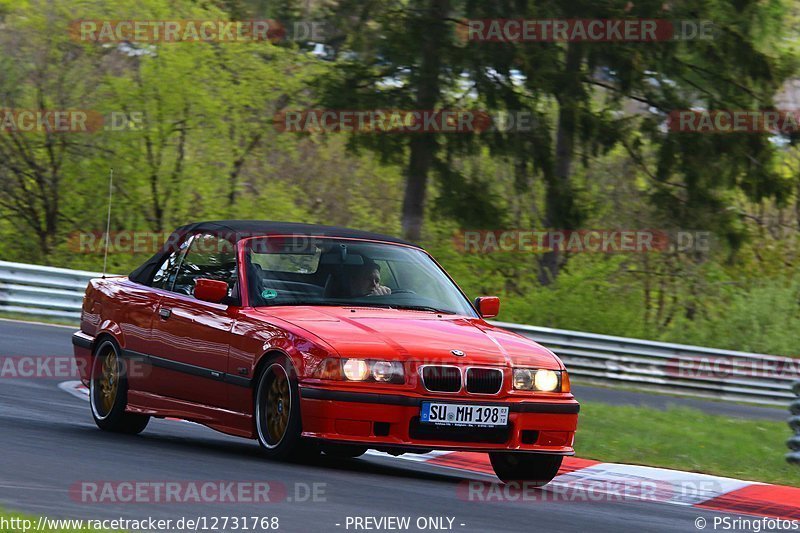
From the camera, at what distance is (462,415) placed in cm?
809

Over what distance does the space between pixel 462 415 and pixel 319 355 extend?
2.86 ft

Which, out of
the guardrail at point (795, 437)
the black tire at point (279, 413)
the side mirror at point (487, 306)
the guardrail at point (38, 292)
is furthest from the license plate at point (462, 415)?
the guardrail at point (38, 292)

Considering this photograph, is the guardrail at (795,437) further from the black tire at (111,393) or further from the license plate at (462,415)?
the black tire at (111,393)

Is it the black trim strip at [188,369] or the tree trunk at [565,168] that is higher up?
the tree trunk at [565,168]

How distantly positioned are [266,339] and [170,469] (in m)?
0.98

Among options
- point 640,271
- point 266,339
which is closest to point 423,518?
point 266,339

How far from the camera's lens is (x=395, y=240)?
9984 millimetres

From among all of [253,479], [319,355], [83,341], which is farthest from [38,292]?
[253,479]

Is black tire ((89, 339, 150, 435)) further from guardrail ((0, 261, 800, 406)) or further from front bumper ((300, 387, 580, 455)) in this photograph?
guardrail ((0, 261, 800, 406))

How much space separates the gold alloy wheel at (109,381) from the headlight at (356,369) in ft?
8.34

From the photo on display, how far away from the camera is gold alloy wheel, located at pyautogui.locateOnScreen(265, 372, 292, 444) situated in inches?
322

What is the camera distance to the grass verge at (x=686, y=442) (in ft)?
36.0

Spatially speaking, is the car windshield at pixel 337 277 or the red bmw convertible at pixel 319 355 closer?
the red bmw convertible at pixel 319 355

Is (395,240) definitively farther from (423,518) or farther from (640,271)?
(640,271)
